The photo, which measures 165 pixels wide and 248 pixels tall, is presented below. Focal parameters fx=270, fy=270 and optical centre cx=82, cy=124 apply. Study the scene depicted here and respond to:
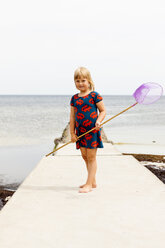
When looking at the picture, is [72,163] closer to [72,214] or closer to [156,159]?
[72,214]

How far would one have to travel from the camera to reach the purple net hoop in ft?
11.6

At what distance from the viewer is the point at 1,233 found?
2.40 metres

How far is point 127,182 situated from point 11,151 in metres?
6.87

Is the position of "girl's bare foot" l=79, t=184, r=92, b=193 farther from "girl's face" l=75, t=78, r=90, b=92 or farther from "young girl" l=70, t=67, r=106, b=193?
"girl's face" l=75, t=78, r=90, b=92

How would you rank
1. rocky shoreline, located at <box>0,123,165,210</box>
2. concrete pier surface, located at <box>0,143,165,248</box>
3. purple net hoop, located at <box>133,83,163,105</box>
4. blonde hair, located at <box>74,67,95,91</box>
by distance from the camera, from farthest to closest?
rocky shoreline, located at <box>0,123,165,210</box>
purple net hoop, located at <box>133,83,163,105</box>
blonde hair, located at <box>74,67,95,91</box>
concrete pier surface, located at <box>0,143,165,248</box>

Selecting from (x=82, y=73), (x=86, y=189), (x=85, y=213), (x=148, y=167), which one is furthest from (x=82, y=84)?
(x=148, y=167)

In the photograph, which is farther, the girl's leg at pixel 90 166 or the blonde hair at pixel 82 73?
the girl's leg at pixel 90 166

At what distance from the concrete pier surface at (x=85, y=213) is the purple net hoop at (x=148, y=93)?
1.19m

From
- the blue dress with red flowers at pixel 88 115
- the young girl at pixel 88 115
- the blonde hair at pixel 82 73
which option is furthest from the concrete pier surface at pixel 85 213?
the blonde hair at pixel 82 73

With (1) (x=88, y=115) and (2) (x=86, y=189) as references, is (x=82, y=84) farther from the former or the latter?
(2) (x=86, y=189)

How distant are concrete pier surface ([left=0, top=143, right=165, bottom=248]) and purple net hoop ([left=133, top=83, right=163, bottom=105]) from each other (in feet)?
3.89

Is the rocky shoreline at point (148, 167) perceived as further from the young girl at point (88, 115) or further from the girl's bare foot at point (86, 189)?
the young girl at point (88, 115)

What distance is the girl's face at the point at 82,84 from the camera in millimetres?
3486

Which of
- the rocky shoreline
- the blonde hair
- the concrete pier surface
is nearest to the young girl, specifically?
the blonde hair
